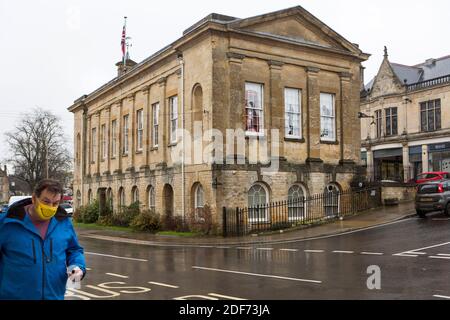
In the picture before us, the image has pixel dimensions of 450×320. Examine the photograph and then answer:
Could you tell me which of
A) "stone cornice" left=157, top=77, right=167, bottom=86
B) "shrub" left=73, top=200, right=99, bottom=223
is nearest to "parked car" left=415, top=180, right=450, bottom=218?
"stone cornice" left=157, top=77, right=167, bottom=86

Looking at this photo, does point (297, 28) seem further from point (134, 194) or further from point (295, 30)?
point (134, 194)

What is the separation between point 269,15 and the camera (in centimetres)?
2605

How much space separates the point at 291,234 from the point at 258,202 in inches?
140

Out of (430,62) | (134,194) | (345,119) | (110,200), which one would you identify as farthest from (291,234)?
(430,62)

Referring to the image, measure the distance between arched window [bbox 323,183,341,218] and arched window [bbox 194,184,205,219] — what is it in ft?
22.1

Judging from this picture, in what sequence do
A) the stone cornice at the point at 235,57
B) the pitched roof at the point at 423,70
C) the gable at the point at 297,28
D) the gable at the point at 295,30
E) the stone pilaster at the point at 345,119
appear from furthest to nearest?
1. the pitched roof at the point at 423,70
2. the stone pilaster at the point at 345,119
3. the gable at the point at 295,30
4. the gable at the point at 297,28
5. the stone cornice at the point at 235,57

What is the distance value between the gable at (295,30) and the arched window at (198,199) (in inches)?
332

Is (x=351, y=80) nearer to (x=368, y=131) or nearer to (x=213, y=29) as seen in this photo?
(x=213, y=29)

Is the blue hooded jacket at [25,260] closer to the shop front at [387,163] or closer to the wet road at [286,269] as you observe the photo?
the wet road at [286,269]

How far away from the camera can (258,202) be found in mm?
25328

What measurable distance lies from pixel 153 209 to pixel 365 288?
22.6 metres

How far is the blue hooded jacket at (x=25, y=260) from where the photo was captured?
14.2ft

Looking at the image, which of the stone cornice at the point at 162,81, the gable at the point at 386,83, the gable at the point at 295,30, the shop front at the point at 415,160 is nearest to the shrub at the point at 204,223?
the stone cornice at the point at 162,81
